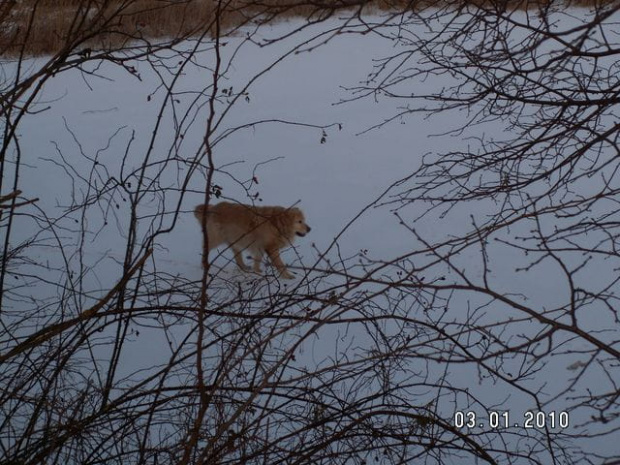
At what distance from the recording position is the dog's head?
300 inches

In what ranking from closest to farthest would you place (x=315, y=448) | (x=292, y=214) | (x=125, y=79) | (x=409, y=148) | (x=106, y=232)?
1. (x=315, y=448)
2. (x=292, y=214)
3. (x=106, y=232)
4. (x=409, y=148)
5. (x=125, y=79)

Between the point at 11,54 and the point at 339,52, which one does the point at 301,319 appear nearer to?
the point at 11,54

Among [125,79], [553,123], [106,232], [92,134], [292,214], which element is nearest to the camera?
[553,123]

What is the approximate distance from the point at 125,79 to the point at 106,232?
5.05 metres

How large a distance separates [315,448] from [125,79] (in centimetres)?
1112

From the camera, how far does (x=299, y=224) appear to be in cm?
768

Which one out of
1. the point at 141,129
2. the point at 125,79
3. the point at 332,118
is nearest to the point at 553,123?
the point at 332,118

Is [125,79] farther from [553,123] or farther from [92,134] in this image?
[553,123]

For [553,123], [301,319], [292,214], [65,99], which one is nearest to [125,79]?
[65,99]

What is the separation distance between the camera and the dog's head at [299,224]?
25.0ft

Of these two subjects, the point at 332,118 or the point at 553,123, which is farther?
the point at 332,118

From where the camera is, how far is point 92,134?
10.6 metres

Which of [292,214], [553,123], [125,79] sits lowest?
[553,123]

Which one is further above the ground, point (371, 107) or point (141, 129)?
point (371, 107)
